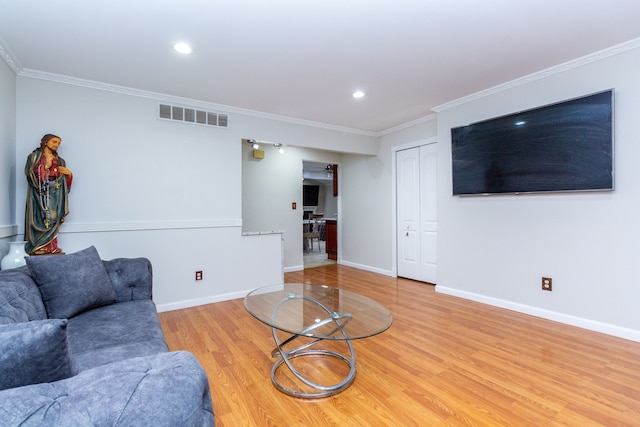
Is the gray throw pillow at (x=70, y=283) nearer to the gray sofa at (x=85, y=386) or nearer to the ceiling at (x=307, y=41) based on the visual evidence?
the gray sofa at (x=85, y=386)

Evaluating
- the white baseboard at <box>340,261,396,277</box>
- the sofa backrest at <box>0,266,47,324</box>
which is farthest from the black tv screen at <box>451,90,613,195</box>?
the sofa backrest at <box>0,266,47,324</box>

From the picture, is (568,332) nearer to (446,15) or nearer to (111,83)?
(446,15)

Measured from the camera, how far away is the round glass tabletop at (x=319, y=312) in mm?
1963

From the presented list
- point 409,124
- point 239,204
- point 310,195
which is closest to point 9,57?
point 239,204

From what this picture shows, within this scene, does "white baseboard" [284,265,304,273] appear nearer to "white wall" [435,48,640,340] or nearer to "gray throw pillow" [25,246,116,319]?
"white wall" [435,48,640,340]

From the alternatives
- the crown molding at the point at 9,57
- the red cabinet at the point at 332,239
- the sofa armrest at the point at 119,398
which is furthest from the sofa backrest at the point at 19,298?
the red cabinet at the point at 332,239

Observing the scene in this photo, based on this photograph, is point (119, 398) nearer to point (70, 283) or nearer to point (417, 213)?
point (70, 283)

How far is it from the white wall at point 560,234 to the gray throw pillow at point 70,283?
3634 millimetres

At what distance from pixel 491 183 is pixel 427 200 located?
1219 millimetres

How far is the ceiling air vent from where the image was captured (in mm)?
3531

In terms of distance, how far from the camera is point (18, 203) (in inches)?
113

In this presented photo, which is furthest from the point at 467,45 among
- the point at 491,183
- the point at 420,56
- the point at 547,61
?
the point at 491,183

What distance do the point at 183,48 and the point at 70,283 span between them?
1902mm

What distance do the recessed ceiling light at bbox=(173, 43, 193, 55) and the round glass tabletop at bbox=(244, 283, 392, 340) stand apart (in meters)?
2.04
